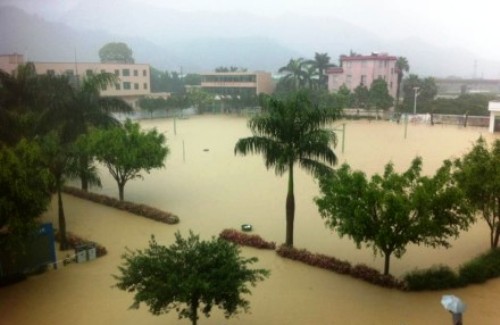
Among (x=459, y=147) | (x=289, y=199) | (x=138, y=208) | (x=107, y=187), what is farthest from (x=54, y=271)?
(x=459, y=147)

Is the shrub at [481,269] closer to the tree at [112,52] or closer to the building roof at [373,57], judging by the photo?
the building roof at [373,57]

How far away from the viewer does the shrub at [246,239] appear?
13.7 m

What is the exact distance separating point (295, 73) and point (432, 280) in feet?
183

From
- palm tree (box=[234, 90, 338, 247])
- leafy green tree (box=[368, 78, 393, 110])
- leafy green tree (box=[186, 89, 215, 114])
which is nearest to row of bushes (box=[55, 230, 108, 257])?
palm tree (box=[234, 90, 338, 247])

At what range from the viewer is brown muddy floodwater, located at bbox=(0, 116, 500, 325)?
9.91m

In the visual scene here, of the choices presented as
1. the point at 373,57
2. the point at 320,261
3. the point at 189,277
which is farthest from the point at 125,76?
the point at 189,277

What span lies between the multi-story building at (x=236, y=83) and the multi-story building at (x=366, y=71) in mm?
10644

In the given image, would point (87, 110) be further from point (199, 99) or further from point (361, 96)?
point (361, 96)

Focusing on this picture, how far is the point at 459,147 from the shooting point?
105 ft

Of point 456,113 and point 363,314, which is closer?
point 363,314

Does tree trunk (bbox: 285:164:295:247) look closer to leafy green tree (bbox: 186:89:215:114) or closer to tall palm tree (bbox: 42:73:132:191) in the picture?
tall palm tree (bbox: 42:73:132:191)

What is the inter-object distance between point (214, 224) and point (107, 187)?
318 inches

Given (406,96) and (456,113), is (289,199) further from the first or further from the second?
(406,96)

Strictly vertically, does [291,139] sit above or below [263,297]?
above
